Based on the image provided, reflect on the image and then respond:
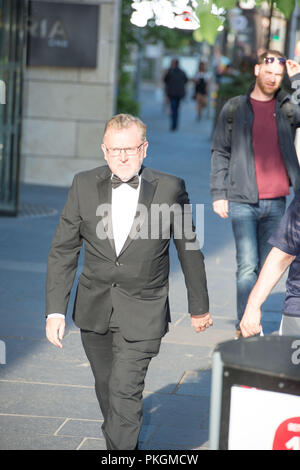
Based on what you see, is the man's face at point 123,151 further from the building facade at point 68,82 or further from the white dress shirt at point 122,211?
the building facade at point 68,82

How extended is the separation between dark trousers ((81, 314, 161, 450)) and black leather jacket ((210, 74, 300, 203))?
7.45 ft

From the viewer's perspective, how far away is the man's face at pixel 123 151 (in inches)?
155

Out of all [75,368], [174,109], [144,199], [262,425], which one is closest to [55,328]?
[144,199]

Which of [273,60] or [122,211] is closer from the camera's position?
[122,211]

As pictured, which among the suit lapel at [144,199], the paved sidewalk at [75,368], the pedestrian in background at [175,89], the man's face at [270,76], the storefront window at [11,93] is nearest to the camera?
the suit lapel at [144,199]

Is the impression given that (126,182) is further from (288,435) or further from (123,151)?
(288,435)

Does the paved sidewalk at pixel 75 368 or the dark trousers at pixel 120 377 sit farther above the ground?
the dark trousers at pixel 120 377

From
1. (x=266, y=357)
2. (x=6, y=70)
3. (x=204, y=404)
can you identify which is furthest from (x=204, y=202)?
(x=266, y=357)

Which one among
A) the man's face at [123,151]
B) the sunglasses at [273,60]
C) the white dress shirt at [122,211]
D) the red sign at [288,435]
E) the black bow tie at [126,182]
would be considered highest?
the sunglasses at [273,60]

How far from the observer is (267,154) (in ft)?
20.2

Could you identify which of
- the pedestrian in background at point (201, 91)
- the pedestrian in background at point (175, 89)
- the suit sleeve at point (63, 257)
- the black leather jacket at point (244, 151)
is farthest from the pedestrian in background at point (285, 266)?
the pedestrian in background at point (201, 91)

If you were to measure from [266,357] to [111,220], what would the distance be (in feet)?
4.54

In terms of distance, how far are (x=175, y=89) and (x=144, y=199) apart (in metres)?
22.6

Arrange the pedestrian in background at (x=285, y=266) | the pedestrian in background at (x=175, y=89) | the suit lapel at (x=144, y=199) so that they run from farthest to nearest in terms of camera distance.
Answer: the pedestrian in background at (x=175, y=89), the suit lapel at (x=144, y=199), the pedestrian in background at (x=285, y=266)
